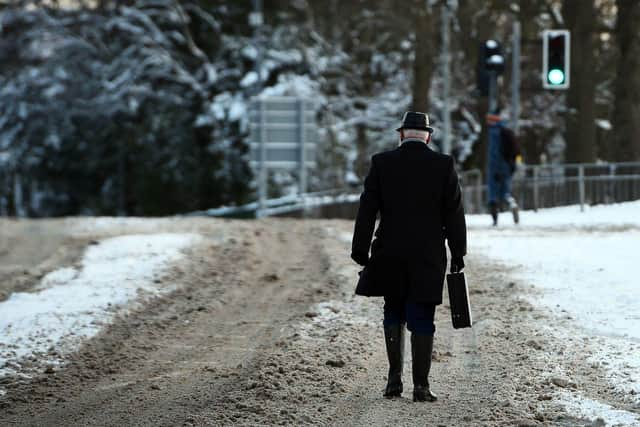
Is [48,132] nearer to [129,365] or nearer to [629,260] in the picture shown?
[629,260]

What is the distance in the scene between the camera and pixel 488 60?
74.5ft

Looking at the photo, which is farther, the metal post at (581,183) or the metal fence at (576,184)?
the metal post at (581,183)

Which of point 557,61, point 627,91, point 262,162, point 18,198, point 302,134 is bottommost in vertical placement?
point 18,198

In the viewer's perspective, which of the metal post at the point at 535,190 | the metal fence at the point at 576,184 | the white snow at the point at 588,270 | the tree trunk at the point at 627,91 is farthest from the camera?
the tree trunk at the point at 627,91

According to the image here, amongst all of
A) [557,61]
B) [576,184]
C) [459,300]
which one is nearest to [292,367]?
[459,300]

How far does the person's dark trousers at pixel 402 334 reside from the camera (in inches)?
300

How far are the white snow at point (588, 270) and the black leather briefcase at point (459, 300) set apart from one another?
2.69 feet

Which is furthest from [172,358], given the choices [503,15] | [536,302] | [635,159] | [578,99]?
[503,15]

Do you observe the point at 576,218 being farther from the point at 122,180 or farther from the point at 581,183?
the point at 122,180

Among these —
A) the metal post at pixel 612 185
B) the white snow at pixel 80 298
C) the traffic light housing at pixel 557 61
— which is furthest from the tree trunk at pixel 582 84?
the white snow at pixel 80 298

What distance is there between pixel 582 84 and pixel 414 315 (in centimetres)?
2239

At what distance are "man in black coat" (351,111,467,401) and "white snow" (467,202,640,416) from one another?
1.04 m

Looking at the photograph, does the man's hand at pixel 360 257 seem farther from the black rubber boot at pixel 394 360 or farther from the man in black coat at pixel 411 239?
the black rubber boot at pixel 394 360

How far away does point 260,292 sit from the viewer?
43.4 feet
